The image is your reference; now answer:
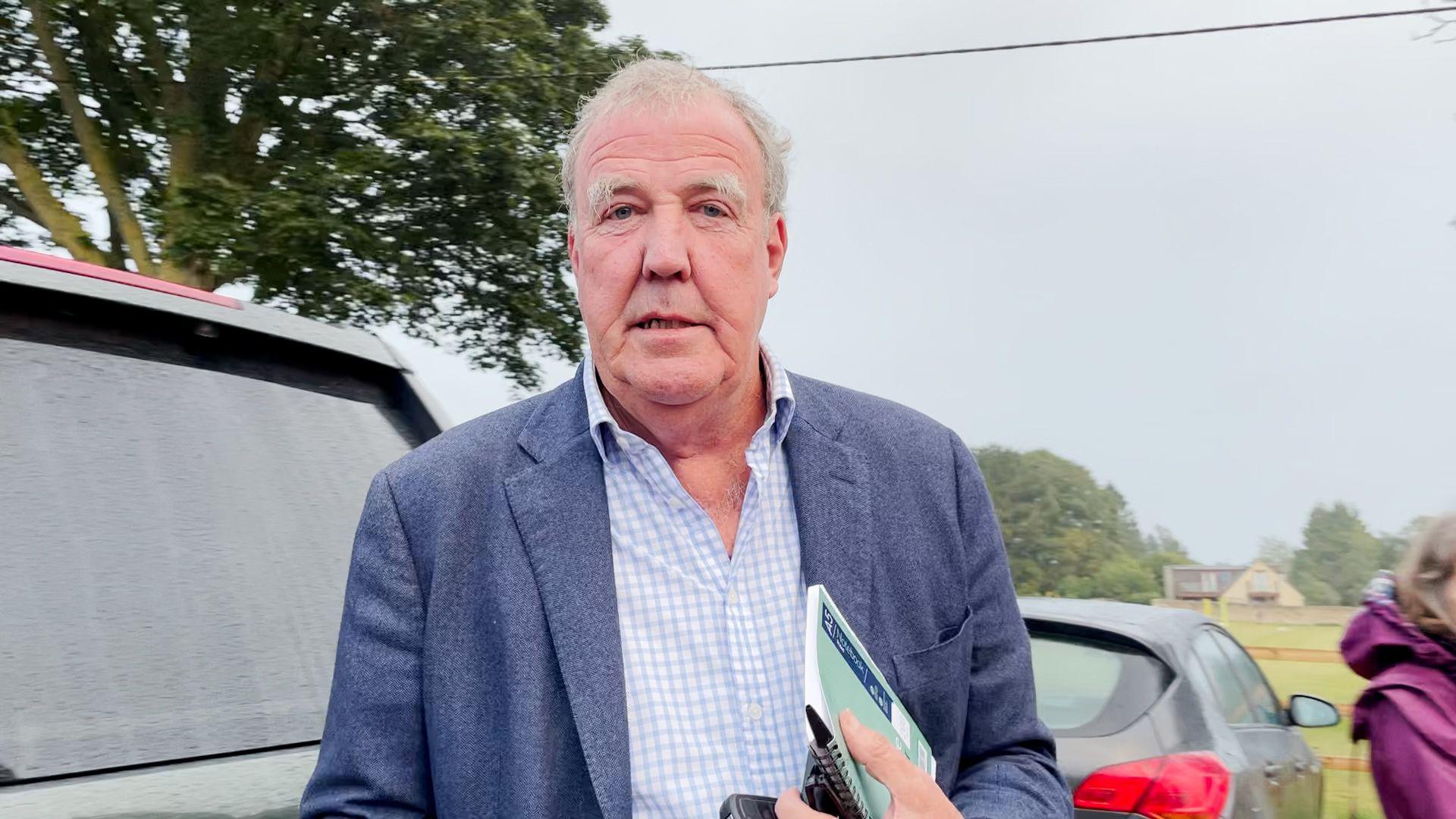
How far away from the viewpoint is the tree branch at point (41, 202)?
48.2ft

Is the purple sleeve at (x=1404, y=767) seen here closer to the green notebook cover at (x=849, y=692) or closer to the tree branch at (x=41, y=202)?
the green notebook cover at (x=849, y=692)

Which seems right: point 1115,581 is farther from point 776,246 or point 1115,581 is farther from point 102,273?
point 102,273

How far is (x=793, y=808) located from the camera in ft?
4.54

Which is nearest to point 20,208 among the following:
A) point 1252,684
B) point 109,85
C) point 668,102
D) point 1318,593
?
point 109,85

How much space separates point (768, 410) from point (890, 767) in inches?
26.2

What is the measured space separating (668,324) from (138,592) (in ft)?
2.49

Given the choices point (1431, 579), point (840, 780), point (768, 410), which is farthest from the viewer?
point (1431, 579)

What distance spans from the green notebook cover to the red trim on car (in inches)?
41.3

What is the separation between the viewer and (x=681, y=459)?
1.87m

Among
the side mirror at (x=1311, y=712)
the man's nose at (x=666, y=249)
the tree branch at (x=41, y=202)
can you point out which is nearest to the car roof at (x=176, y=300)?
the man's nose at (x=666, y=249)

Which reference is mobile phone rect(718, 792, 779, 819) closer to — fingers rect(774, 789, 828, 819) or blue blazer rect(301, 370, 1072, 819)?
fingers rect(774, 789, 828, 819)

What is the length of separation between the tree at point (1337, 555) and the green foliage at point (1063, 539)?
104 inches

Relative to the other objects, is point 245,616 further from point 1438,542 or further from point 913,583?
point 1438,542

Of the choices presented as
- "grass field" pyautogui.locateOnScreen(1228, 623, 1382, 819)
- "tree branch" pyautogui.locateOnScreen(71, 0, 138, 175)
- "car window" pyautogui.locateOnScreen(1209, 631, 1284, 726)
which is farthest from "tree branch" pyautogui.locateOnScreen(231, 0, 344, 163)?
"car window" pyautogui.locateOnScreen(1209, 631, 1284, 726)
